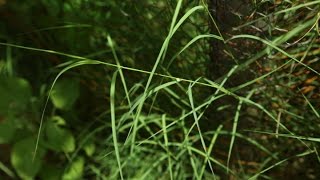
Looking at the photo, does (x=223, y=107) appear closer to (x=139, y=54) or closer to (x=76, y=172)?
(x=139, y=54)

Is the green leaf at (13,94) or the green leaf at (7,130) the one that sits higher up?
the green leaf at (13,94)

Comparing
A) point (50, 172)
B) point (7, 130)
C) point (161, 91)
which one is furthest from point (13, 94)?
point (161, 91)

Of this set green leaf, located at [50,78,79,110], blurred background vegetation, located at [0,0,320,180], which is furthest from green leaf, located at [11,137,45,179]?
green leaf, located at [50,78,79,110]

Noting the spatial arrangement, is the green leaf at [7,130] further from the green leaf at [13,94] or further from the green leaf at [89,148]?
the green leaf at [89,148]

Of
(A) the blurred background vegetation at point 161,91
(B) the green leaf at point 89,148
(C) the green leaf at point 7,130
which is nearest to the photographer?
(A) the blurred background vegetation at point 161,91

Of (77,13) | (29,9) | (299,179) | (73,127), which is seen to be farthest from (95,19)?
(299,179)

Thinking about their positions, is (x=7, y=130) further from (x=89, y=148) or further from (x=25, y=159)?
(x=89, y=148)

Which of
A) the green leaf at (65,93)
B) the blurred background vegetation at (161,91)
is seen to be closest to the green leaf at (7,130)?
the blurred background vegetation at (161,91)

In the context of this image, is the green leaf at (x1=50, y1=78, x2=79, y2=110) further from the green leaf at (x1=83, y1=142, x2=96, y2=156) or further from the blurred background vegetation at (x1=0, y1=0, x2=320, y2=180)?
the green leaf at (x1=83, y1=142, x2=96, y2=156)
